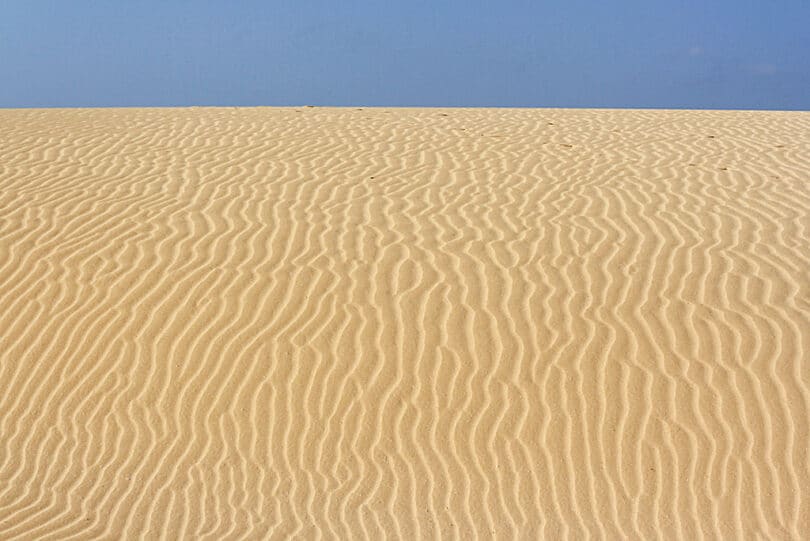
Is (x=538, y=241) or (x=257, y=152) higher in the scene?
(x=257, y=152)

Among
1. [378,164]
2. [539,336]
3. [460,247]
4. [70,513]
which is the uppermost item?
[378,164]

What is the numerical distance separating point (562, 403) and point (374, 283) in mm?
2326

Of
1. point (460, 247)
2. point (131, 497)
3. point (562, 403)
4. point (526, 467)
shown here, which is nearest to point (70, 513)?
point (131, 497)

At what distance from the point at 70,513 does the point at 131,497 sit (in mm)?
407

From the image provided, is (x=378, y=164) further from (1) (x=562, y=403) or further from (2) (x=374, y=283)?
(1) (x=562, y=403)

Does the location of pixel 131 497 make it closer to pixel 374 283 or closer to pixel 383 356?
pixel 383 356

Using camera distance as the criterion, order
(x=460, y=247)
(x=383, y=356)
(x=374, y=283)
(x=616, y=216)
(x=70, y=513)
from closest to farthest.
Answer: (x=70, y=513) → (x=383, y=356) → (x=374, y=283) → (x=460, y=247) → (x=616, y=216)

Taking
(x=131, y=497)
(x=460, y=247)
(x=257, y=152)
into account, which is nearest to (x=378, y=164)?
(x=257, y=152)

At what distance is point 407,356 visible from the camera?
7465mm

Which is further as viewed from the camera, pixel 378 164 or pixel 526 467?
pixel 378 164

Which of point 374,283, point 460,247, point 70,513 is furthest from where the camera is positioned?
point 460,247

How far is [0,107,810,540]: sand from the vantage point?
243 inches

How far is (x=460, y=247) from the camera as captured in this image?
29.8 feet

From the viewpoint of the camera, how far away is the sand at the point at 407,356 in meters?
6.16
